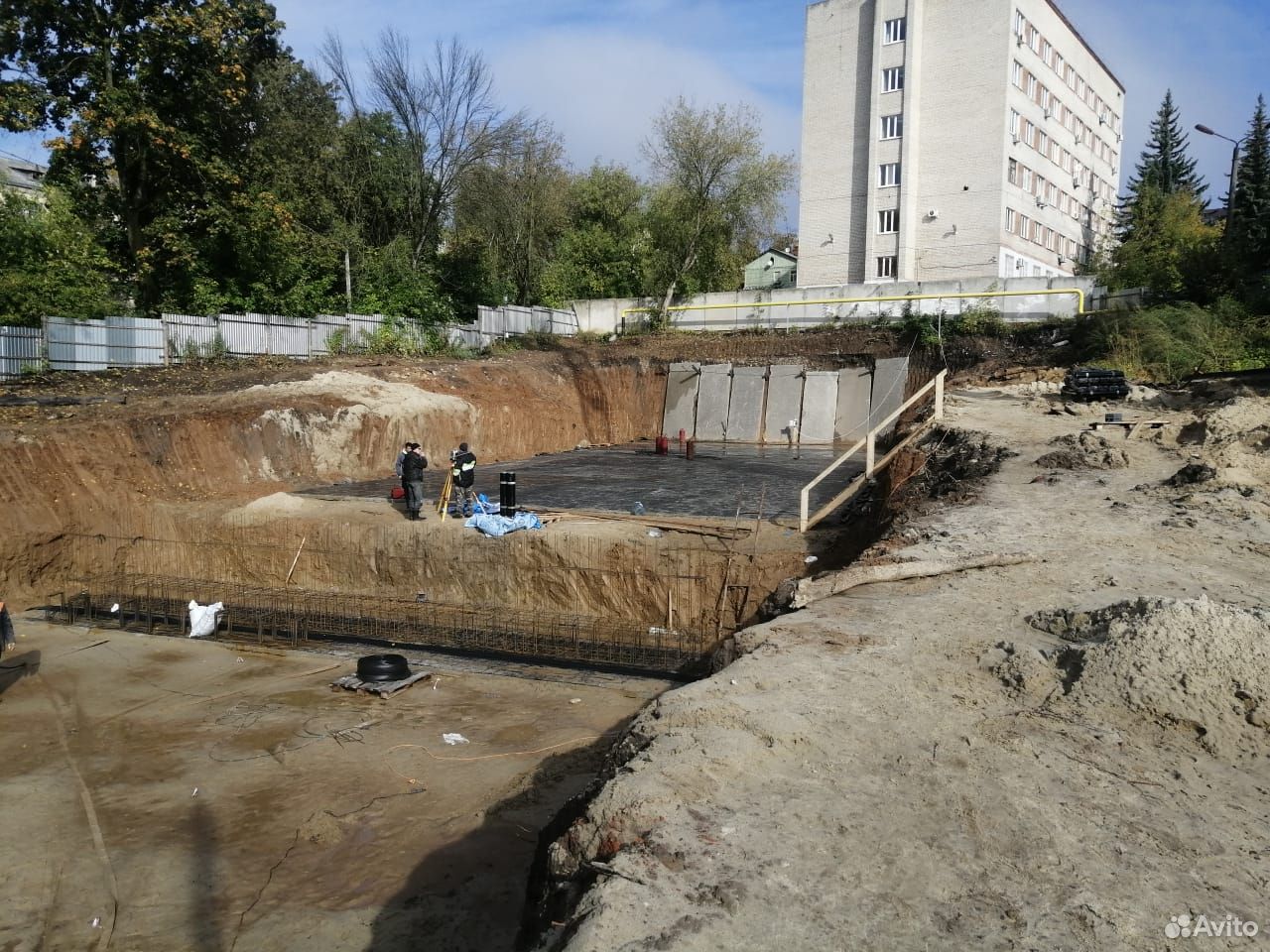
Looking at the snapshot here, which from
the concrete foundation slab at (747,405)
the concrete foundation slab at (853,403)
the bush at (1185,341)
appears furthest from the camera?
the concrete foundation slab at (747,405)

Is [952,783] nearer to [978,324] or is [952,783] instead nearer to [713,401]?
[713,401]

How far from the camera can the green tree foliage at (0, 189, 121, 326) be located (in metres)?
19.4

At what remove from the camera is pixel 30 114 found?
20.1 meters

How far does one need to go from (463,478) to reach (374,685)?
17.5 ft

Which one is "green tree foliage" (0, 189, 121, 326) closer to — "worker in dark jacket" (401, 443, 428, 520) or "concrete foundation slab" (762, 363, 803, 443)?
"worker in dark jacket" (401, 443, 428, 520)

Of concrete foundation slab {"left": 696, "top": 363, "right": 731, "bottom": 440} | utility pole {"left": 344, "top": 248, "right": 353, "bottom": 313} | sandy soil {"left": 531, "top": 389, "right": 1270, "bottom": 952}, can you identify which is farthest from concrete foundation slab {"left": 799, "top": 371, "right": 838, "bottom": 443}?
sandy soil {"left": 531, "top": 389, "right": 1270, "bottom": 952}

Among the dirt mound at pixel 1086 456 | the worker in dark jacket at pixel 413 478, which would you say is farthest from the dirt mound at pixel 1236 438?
the worker in dark jacket at pixel 413 478

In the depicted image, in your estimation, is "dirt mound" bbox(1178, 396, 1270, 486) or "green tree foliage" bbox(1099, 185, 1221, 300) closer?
"dirt mound" bbox(1178, 396, 1270, 486)

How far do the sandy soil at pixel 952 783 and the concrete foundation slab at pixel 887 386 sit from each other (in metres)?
19.1

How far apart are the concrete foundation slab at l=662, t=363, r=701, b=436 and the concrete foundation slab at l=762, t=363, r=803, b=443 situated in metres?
2.66

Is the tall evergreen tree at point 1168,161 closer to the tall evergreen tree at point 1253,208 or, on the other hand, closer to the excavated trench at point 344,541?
the tall evergreen tree at point 1253,208

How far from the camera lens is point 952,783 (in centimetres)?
422

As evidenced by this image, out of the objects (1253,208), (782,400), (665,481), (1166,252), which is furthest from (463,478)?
(1253,208)

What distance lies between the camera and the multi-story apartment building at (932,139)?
35.1 m
